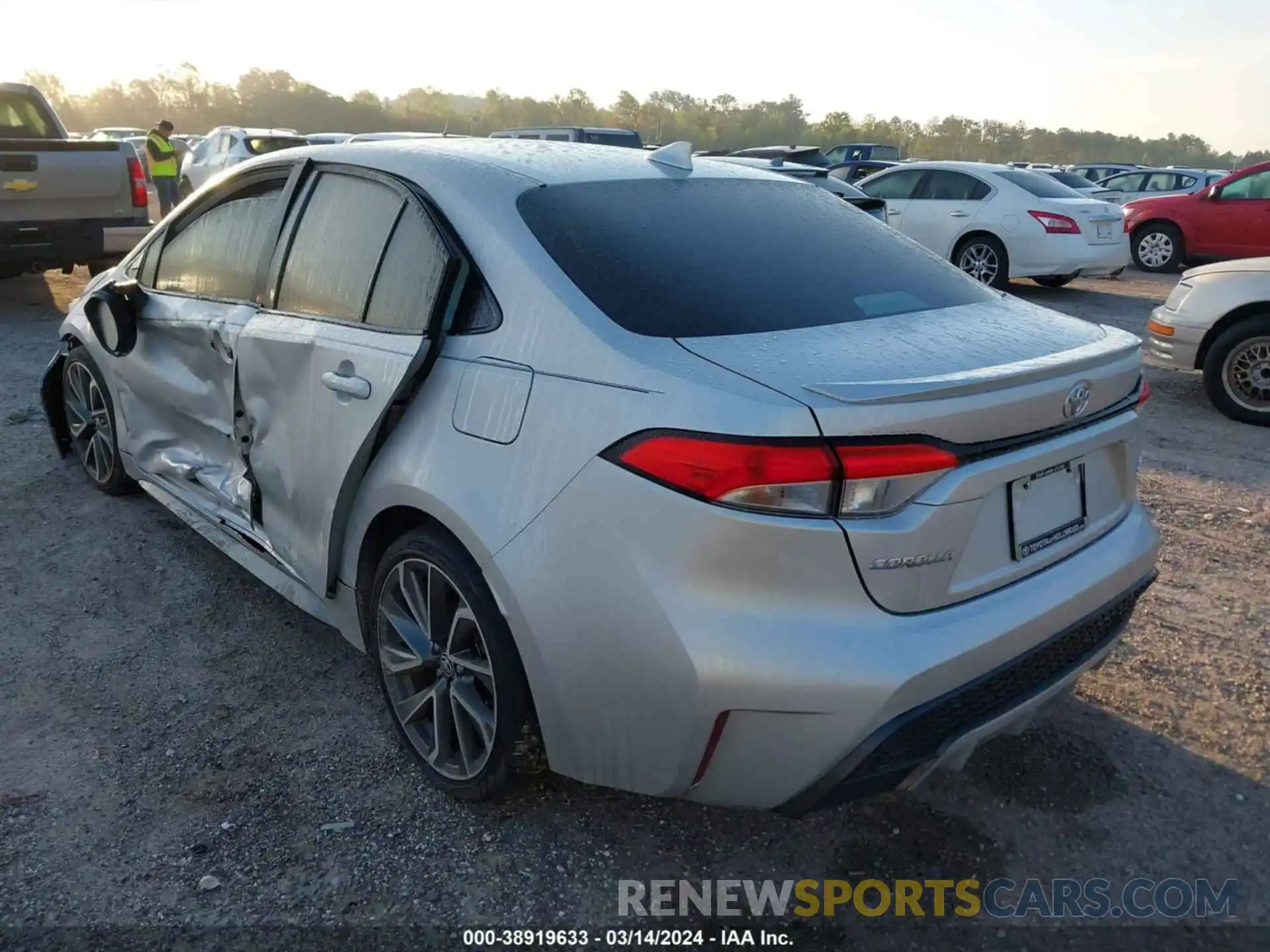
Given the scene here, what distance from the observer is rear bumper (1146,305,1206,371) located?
6645 mm

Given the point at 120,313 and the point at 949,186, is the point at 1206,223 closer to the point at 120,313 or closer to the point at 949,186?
the point at 949,186

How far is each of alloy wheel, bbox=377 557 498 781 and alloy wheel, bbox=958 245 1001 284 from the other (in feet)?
33.2

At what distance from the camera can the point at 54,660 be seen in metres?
3.38

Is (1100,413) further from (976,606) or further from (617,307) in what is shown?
(617,307)

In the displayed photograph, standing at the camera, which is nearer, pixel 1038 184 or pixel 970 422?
pixel 970 422

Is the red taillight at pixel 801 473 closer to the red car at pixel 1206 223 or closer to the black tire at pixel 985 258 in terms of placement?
the black tire at pixel 985 258

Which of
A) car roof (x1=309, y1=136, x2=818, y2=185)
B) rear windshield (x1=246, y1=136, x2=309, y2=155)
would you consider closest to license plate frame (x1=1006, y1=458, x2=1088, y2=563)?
car roof (x1=309, y1=136, x2=818, y2=185)

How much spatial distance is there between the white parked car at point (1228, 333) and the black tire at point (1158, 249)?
324 inches

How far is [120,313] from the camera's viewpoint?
3973 millimetres

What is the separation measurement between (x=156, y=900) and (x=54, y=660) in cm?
139

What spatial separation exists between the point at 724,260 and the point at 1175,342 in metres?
5.40

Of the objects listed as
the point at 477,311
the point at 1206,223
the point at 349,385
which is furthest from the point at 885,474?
the point at 1206,223

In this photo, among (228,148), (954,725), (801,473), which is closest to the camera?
(801,473)

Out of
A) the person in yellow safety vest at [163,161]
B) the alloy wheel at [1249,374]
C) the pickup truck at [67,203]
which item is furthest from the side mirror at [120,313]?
the person in yellow safety vest at [163,161]
